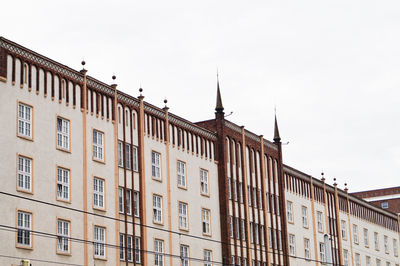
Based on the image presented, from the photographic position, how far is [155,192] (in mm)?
50688

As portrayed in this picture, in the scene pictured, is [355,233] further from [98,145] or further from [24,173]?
[24,173]

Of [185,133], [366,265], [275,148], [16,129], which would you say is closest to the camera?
[16,129]

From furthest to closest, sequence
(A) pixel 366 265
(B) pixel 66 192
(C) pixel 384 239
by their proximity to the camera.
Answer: (C) pixel 384 239 < (A) pixel 366 265 < (B) pixel 66 192

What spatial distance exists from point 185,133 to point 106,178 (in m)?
10.4

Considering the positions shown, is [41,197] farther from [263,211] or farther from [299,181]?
[299,181]

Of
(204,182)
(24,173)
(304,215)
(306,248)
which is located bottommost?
(306,248)

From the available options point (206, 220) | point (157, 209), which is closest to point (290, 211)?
point (206, 220)

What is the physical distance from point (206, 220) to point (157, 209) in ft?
20.8

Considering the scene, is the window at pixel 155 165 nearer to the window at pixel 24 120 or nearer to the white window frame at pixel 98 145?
the white window frame at pixel 98 145

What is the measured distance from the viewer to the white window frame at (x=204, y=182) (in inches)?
2215

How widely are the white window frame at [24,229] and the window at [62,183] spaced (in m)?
2.74

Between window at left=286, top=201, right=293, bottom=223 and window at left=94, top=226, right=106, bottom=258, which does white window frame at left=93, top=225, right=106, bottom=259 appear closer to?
window at left=94, top=226, right=106, bottom=258

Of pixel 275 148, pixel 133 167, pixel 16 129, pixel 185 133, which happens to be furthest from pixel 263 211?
pixel 16 129

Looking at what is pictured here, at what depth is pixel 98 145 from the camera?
4662cm
